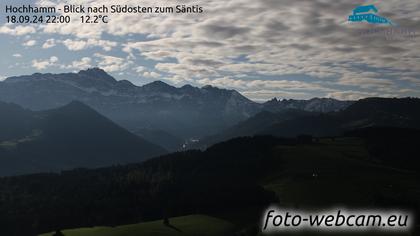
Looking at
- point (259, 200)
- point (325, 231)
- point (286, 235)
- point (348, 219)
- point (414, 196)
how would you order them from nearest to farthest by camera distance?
point (286, 235) → point (325, 231) → point (348, 219) → point (414, 196) → point (259, 200)

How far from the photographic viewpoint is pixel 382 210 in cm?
15875

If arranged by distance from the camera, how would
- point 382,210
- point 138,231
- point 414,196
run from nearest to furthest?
point 138,231 → point 382,210 → point 414,196

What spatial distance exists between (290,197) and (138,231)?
3062 inches

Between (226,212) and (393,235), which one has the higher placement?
(393,235)

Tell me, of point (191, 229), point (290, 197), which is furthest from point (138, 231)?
point (290, 197)

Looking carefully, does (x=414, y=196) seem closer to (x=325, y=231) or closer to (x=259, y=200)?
(x=259, y=200)

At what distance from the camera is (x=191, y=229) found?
138m

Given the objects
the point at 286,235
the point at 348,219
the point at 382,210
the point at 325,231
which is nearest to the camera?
the point at 286,235

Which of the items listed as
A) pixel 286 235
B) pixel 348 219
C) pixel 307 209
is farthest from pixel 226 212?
pixel 286 235

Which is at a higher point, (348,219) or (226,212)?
(348,219)

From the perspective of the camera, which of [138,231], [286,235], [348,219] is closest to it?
[286,235]

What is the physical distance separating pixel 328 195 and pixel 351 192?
40.8ft

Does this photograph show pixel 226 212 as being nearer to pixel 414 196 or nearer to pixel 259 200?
pixel 259 200

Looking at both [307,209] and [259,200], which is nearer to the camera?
[307,209]
